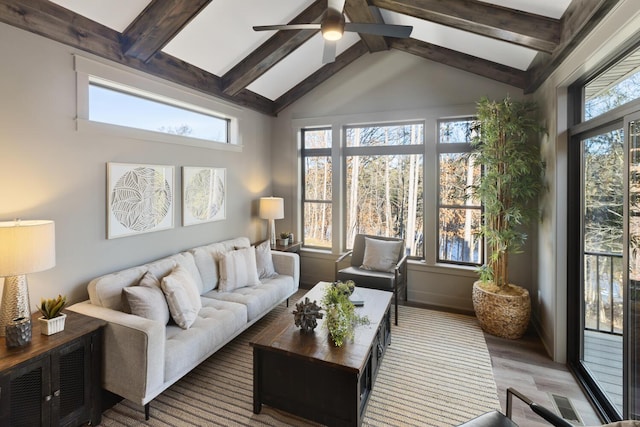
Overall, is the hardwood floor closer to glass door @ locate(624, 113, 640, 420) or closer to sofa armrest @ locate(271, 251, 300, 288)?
glass door @ locate(624, 113, 640, 420)

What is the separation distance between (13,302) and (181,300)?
3.39 ft

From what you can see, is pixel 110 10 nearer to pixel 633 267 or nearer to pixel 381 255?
pixel 381 255

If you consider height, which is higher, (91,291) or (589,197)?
(589,197)

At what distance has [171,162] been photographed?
3402mm

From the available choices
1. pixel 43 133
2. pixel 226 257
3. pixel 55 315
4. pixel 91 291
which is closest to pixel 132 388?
pixel 55 315

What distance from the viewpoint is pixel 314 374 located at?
2051 mm

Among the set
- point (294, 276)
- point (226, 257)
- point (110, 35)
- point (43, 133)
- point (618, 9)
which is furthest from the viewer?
point (294, 276)

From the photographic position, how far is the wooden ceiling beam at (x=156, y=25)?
258 centimetres

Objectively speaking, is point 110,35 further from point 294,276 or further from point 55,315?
point 294,276

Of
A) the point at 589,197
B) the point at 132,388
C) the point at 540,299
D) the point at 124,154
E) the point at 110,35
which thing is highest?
the point at 110,35

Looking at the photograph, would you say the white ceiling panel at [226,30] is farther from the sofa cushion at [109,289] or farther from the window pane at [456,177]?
the window pane at [456,177]

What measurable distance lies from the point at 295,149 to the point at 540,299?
12.8 ft

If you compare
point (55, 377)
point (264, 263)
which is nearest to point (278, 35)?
point (264, 263)

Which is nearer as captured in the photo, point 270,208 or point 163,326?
point 163,326
